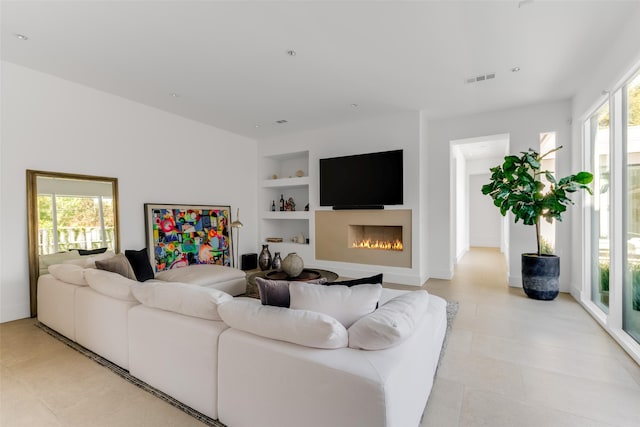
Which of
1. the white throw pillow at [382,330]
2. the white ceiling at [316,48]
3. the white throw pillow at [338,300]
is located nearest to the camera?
the white throw pillow at [382,330]

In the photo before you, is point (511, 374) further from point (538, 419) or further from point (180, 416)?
point (180, 416)

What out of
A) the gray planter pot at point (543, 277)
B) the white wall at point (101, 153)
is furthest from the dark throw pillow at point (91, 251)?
the gray planter pot at point (543, 277)

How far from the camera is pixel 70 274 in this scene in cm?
284

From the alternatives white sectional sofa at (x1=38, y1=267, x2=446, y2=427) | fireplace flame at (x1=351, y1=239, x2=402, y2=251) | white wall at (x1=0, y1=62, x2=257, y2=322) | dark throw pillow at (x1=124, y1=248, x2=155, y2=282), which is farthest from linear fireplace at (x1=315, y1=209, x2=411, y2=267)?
dark throw pillow at (x1=124, y1=248, x2=155, y2=282)

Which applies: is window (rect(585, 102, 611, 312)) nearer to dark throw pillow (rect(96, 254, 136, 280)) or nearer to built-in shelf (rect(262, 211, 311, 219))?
built-in shelf (rect(262, 211, 311, 219))

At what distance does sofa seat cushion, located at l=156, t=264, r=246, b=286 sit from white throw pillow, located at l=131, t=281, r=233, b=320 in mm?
1455

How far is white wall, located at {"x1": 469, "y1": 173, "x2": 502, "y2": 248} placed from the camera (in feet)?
31.9

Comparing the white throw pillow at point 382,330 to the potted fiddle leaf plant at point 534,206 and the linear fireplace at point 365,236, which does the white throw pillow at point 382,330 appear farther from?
the linear fireplace at point 365,236

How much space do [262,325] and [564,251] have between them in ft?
16.5

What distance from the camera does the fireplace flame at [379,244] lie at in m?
5.30

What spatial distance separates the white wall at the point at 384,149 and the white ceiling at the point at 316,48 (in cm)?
64

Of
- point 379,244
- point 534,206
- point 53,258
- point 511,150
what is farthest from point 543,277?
point 53,258

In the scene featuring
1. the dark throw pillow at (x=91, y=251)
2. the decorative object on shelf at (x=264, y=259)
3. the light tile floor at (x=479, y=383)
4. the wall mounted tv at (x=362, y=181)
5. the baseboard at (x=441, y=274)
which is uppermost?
the wall mounted tv at (x=362, y=181)

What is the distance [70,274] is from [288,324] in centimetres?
262
